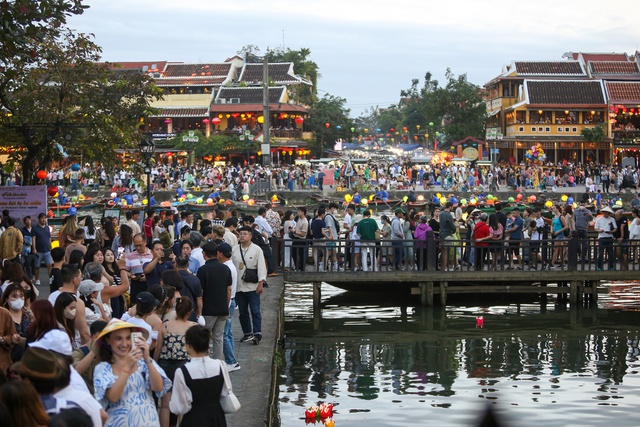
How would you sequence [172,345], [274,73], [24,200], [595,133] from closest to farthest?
[172,345], [24,200], [595,133], [274,73]

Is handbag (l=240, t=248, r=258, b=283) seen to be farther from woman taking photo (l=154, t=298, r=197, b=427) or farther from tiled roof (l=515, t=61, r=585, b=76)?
tiled roof (l=515, t=61, r=585, b=76)

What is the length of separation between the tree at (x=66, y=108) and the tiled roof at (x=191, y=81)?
60.1 meters

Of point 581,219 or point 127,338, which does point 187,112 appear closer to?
point 581,219

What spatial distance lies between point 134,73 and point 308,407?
584 inches

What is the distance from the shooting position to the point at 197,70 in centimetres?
8906

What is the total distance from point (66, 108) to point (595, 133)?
56254mm

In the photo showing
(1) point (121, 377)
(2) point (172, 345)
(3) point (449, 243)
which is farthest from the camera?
(3) point (449, 243)

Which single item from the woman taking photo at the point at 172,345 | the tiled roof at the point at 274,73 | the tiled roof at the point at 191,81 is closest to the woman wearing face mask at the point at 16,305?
the woman taking photo at the point at 172,345

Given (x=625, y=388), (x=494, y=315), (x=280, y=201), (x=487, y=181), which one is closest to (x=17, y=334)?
(x=625, y=388)

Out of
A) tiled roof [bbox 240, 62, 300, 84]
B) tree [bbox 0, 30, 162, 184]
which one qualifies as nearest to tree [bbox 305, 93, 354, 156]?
tiled roof [bbox 240, 62, 300, 84]

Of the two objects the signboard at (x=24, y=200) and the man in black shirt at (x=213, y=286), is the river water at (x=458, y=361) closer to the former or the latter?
the man in black shirt at (x=213, y=286)

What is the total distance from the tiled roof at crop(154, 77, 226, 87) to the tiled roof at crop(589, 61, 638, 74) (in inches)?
1278

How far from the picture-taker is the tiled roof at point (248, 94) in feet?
266

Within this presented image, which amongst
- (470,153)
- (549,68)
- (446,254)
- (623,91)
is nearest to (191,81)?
(470,153)
